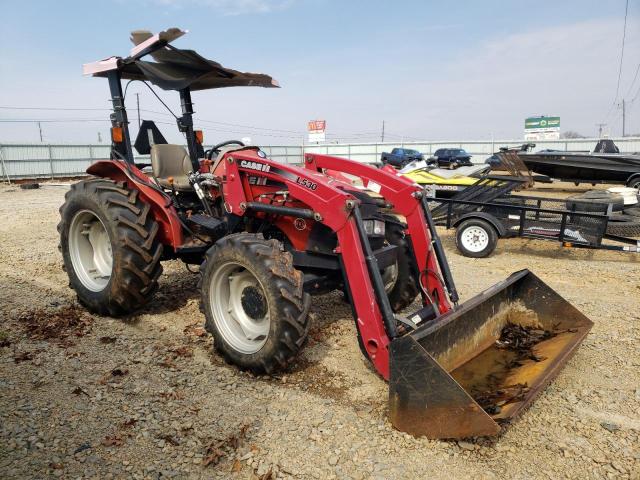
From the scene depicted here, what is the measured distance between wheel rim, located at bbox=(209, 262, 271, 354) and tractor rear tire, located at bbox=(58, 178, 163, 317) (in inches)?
35.9

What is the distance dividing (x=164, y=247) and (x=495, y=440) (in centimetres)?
323

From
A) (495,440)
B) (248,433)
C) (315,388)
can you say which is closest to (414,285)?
(315,388)

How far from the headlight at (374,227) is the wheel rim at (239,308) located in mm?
927

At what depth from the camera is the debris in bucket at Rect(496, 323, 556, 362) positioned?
3.40 metres

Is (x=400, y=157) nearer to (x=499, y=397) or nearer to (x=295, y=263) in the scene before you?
(x=295, y=263)

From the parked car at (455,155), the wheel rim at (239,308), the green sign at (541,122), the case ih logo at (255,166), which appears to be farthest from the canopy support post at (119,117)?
the green sign at (541,122)

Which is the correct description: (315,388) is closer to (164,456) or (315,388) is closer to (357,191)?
(164,456)

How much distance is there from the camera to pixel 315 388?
10.3 ft

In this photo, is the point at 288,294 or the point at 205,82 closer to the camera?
the point at 288,294

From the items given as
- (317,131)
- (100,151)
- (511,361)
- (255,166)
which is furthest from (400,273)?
(317,131)

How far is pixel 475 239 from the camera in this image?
7090 mm

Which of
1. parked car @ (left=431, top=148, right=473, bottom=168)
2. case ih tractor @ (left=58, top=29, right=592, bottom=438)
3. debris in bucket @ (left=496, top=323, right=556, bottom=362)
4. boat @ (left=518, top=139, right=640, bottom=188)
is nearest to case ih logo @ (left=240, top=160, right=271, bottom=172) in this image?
case ih tractor @ (left=58, top=29, right=592, bottom=438)

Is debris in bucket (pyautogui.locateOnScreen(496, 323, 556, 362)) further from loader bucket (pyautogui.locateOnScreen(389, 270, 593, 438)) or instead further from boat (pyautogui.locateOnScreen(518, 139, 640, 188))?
boat (pyautogui.locateOnScreen(518, 139, 640, 188))

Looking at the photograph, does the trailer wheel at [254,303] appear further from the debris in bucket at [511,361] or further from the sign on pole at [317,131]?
the sign on pole at [317,131]
